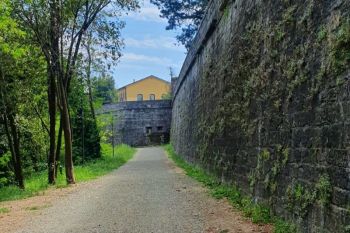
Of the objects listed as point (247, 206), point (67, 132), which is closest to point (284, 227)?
point (247, 206)

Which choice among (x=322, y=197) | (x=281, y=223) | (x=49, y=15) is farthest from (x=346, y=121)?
(x=49, y=15)

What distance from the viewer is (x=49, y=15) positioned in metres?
13.7

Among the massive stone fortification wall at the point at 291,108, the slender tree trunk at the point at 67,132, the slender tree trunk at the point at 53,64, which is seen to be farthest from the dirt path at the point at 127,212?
the slender tree trunk at the point at 53,64

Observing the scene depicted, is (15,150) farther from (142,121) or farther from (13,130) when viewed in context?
(142,121)

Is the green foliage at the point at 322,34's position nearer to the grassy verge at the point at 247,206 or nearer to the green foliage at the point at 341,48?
the green foliage at the point at 341,48

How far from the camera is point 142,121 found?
52406mm

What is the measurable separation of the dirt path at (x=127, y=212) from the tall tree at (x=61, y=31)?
3216 millimetres

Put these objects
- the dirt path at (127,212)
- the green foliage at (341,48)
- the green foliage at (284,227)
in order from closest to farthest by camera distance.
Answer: the green foliage at (341,48) < the green foliage at (284,227) < the dirt path at (127,212)

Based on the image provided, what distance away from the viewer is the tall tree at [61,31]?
1354 centimetres

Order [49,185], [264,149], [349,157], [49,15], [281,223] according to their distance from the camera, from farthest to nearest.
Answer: [49,185], [49,15], [264,149], [281,223], [349,157]

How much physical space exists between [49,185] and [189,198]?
6.28 meters

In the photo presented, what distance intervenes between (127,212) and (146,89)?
79325 mm

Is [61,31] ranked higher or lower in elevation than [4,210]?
higher

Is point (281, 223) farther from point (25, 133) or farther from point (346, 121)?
point (25, 133)
